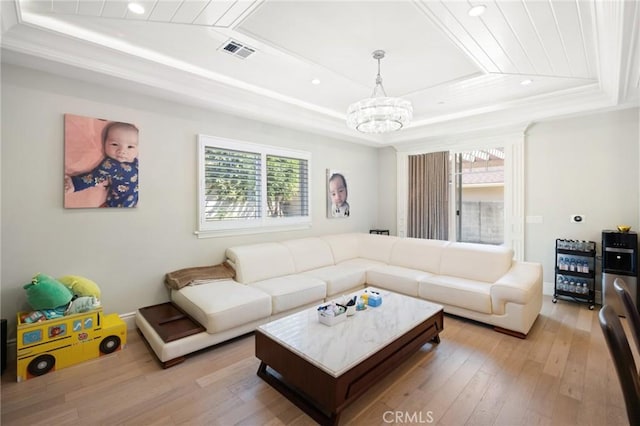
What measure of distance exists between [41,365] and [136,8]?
2881mm

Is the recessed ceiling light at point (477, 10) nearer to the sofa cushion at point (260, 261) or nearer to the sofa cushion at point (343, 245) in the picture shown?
the sofa cushion at point (260, 261)

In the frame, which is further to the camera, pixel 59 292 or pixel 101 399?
pixel 59 292

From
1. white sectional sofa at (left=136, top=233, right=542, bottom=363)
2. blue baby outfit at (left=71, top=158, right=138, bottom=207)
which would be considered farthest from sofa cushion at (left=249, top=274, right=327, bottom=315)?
blue baby outfit at (left=71, top=158, right=138, bottom=207)

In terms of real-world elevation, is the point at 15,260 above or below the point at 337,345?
above

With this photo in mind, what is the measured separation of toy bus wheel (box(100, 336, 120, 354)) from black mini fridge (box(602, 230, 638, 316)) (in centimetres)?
540

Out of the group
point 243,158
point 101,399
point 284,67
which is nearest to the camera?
point 101,399

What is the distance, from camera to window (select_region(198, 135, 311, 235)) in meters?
3.74

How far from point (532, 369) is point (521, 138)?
344 cm

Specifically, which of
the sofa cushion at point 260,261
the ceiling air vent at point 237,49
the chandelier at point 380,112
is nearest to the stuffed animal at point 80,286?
the sofa cushion at point 260,261

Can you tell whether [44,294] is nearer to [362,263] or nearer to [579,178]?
[362,263]

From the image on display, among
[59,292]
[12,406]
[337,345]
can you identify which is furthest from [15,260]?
[337,345]

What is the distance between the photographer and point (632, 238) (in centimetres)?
342

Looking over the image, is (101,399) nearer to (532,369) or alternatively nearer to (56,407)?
(56,407)

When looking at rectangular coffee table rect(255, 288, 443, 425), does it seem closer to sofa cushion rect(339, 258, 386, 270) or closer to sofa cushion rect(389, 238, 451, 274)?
sofa cushion rect(389, 238, 451, 274)
